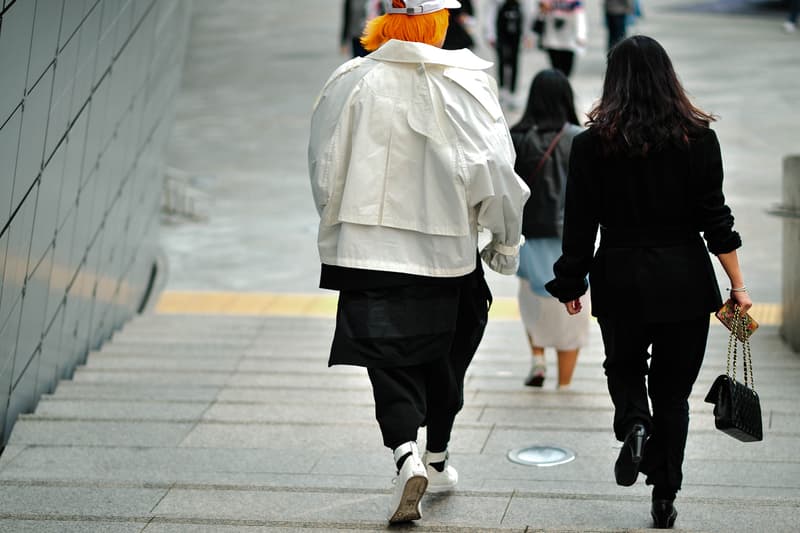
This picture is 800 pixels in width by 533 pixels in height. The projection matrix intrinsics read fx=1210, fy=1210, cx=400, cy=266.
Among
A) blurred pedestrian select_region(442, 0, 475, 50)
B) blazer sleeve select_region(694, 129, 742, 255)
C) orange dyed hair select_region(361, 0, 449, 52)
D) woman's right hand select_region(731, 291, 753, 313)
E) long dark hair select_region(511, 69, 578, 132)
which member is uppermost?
orange dyed hair select_region(361, 0, 449, 52)

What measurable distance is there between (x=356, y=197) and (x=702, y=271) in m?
1.08

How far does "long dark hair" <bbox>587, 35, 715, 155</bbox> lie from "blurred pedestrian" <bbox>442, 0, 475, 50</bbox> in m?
7.38

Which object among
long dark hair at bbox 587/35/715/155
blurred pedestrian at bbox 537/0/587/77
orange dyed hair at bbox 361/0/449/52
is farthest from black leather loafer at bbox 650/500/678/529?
blurred pedestrian at bbox 537/0/587/77

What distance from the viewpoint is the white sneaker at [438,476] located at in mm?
4078

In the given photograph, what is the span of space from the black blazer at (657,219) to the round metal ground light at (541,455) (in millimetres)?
1211

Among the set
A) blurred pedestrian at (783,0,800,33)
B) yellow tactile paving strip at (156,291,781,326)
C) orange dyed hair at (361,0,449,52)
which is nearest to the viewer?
orange dyed hair at (361,0,449,52)

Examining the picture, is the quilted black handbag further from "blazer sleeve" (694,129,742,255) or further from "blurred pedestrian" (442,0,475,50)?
"blurred pedestrian" (442,0,475,50)

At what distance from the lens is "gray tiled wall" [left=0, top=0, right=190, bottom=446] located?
16.9 feet

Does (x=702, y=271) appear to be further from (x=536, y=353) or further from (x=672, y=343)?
(x=536, y=353)

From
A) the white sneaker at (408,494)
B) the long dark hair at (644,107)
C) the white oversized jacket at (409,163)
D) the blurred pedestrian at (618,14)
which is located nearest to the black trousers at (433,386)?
the white sneaker at (408,494)

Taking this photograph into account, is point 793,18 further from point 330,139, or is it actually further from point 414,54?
point 330,139

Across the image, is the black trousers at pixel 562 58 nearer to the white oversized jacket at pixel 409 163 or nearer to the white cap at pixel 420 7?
the white cap at pixel 420 7

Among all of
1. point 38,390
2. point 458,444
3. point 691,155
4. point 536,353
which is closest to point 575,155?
point 691,155

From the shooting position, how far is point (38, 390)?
6.12 metres
